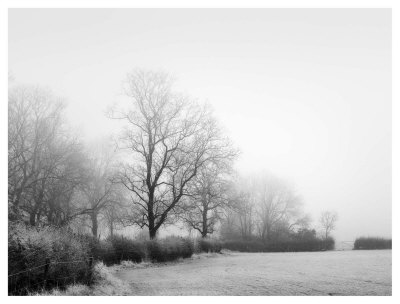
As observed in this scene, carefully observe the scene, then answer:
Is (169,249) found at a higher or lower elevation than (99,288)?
lower

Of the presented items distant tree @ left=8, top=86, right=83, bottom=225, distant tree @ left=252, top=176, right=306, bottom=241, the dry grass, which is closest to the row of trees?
distant tree @ left=8, top=86, right=83, bottom=225

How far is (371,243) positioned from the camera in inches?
2060

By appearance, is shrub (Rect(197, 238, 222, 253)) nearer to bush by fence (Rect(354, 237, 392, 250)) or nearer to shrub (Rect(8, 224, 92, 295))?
shrub (Rect(8, 224, 92, 295))

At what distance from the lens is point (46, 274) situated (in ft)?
39.2

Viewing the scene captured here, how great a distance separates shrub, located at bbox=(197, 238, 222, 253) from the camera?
36009 mm

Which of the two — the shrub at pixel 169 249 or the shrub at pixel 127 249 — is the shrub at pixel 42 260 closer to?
the shrub at pixel 127 249

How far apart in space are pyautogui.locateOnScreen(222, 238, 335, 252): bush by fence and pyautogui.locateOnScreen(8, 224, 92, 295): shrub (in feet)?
146

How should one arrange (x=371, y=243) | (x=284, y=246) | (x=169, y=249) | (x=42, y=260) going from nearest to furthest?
(x=42, y=260), (x=169, y=249), (x=371, y=243), (x=284, y=246)

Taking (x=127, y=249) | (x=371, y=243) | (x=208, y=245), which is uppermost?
(x=127, y=249)

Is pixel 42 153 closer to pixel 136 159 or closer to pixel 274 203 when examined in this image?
pixel 136 159

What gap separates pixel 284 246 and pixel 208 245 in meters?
24.4

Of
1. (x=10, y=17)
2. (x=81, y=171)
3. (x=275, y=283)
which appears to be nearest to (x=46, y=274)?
(x=275, y=283)

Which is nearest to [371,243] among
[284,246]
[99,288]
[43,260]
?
[284,246]

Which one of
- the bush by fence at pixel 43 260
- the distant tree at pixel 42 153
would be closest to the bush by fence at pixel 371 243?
the distant tree at pixel 42 153
